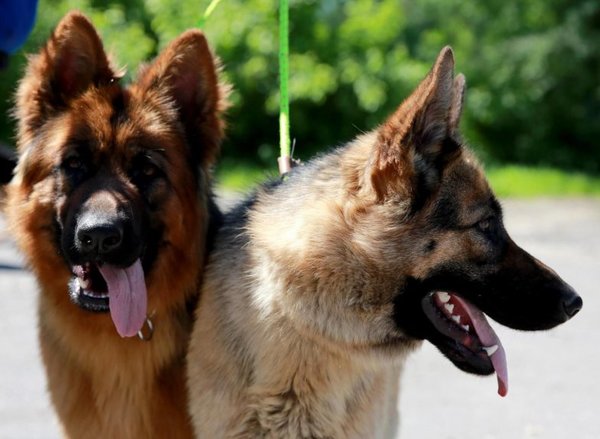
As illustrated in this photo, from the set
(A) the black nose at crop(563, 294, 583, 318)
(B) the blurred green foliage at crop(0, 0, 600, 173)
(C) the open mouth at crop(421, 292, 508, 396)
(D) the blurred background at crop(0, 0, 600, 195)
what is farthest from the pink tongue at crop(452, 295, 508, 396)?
(D) the blurred background at crop(0, 0, 600, 195)

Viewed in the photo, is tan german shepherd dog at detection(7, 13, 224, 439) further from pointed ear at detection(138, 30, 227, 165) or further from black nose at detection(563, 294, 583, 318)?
black nose at detection(563, 294, 583, 318)

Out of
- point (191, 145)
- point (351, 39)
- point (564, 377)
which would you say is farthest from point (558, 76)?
point (191, 145)

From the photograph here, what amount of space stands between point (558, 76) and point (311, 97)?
603 centimetres

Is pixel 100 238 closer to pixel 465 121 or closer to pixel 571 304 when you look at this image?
pixel 571 304

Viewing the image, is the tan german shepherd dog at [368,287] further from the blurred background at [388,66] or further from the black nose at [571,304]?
the blurred background at [388,66]

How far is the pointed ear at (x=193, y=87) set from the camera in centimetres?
399

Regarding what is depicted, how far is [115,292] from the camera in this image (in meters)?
3.69

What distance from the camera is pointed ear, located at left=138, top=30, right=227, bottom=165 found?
399 centimetres

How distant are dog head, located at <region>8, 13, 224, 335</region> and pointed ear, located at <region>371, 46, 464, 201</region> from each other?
953 millimetres

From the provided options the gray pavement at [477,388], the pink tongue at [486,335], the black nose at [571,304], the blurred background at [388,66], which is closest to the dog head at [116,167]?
the gray pavement at [477,388]

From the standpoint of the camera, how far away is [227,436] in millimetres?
3551

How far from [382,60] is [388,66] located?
0.23 metres

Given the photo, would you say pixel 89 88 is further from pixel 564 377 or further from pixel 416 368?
pixel 564 377

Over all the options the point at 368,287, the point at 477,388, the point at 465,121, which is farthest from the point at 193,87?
the point at 465,121
